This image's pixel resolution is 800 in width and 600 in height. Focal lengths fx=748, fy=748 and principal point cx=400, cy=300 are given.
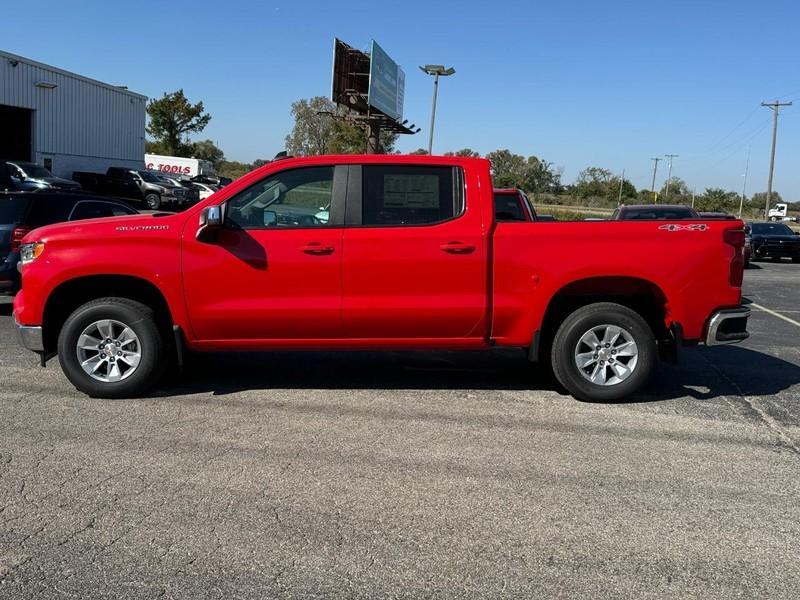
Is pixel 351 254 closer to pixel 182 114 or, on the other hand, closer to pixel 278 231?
pixel 278 231

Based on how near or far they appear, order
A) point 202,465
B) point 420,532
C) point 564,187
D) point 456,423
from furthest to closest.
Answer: point 564,187, point 456,423, point 202,465, point 420,532

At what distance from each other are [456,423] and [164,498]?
2.25m

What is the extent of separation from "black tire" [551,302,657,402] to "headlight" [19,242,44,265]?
13.7 feet

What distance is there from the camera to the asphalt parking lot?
3312 mm

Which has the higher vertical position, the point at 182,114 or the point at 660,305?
the point at 182,114

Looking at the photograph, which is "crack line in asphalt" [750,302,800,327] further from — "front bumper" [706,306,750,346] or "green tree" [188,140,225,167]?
"green tree" [188,140,225,167]

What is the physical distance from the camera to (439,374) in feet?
23.4

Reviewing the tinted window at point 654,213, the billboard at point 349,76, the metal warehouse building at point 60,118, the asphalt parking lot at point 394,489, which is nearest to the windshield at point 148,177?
the metal warehouse building at point 60,118

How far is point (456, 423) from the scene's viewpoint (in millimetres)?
5539

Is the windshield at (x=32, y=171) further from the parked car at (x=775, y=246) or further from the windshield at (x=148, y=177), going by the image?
the parked car at (x=775, y=246)

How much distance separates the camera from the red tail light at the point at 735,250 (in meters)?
5.95

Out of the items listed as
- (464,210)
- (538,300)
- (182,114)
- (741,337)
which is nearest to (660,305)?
(741,337)

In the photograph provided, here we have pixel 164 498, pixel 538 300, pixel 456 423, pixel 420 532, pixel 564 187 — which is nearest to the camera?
pixel 420 532

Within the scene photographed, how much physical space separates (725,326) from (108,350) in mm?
4950
